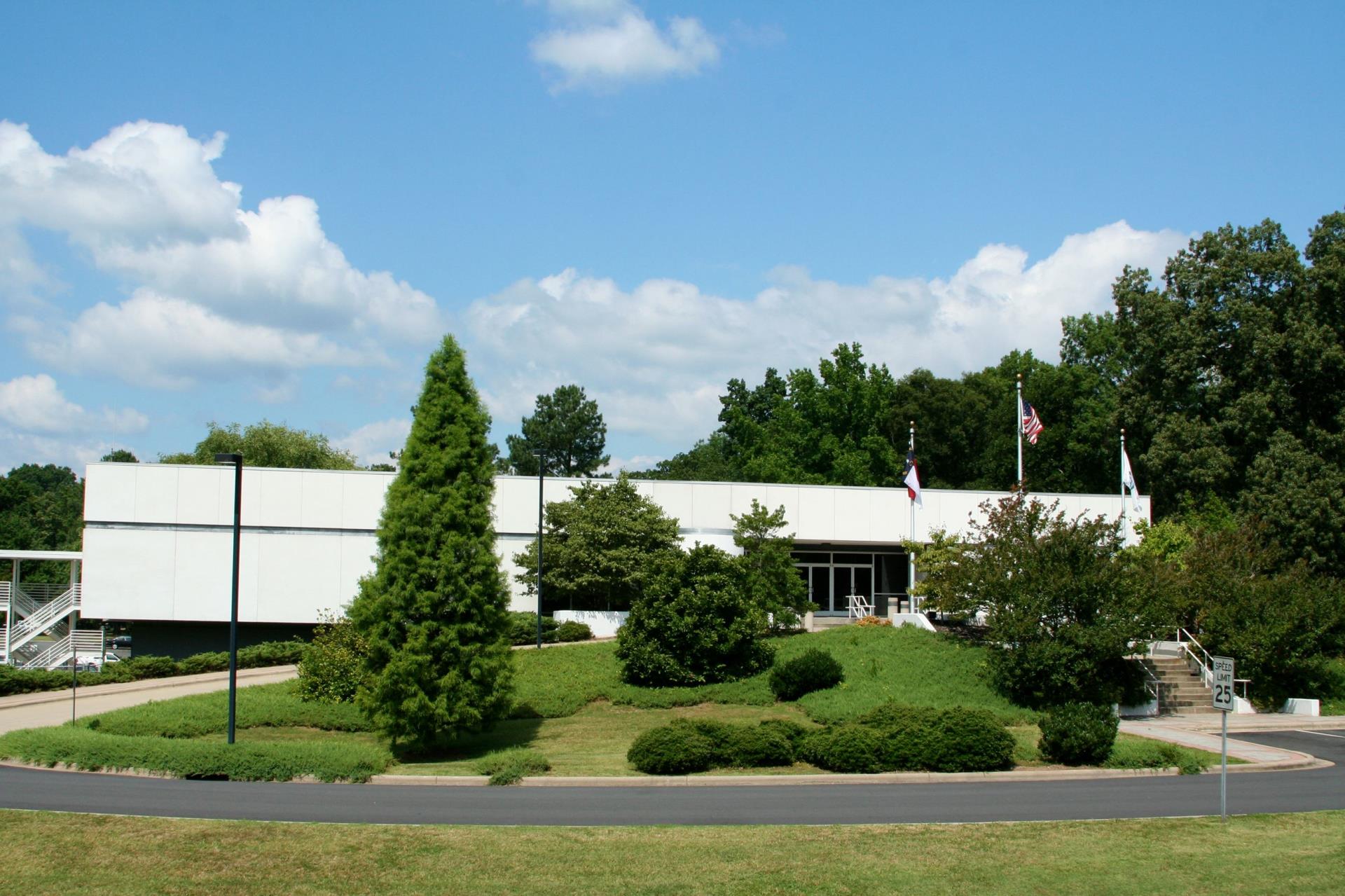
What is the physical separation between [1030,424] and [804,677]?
47.1 ft

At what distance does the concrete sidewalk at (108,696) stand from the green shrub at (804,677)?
14427 mm

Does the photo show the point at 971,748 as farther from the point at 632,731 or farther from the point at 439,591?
the point at 439,591

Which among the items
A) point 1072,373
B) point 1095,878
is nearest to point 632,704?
point 1095,878

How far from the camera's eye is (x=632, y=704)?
1117 inches

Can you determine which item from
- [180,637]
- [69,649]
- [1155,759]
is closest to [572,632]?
[180,637]

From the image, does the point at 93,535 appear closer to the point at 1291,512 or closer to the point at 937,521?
the point at 937,521

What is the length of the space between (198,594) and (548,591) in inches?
515

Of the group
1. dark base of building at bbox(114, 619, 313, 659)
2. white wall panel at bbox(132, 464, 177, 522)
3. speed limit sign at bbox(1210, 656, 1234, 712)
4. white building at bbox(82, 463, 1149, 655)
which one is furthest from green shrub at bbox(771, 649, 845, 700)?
white wall panel at bbox(132, 464, 177, 522)

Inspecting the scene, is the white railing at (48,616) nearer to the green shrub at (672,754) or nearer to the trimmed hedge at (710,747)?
the trimmed hedge at (710,747)

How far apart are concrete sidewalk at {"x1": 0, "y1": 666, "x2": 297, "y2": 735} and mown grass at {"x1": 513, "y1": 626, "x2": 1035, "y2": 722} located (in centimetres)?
844

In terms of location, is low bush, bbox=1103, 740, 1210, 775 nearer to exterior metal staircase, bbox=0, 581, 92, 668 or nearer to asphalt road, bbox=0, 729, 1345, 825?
asphalt road, bbox=0, 729, 1345, 825

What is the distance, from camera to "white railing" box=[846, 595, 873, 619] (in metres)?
44.2

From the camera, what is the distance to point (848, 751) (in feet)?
65.5

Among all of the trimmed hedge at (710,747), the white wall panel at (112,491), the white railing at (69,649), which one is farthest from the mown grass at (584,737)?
the white railing at (69,649)
